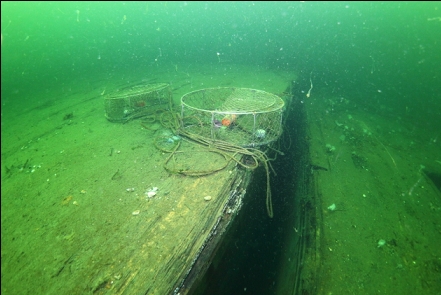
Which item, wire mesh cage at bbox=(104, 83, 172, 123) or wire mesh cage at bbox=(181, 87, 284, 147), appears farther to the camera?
wire mesh cage at bbox=(104, 83, 172, 123)

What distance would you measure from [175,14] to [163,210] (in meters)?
145

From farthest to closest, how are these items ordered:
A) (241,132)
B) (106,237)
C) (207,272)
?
(241,132) → (106,237) → (207,272)

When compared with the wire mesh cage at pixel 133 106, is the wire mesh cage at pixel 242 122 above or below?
above

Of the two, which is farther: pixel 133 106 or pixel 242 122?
pixel 133 106

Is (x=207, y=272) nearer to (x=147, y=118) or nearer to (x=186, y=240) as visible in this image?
(x=186, y=240)

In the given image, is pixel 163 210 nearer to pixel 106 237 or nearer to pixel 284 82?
pixel 106 237

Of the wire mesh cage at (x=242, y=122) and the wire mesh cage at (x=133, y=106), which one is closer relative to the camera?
the wire mesh cage at (x=242, y=122)

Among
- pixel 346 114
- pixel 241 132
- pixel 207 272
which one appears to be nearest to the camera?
pixel 207 272

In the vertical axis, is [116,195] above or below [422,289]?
above

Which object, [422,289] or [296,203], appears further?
[296,203]

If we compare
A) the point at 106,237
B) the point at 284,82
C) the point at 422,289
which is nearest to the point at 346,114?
the point at 284,82

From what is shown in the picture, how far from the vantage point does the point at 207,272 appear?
2295mm

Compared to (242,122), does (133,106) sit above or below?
below

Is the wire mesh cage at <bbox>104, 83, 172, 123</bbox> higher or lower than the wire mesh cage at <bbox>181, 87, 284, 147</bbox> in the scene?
lower
